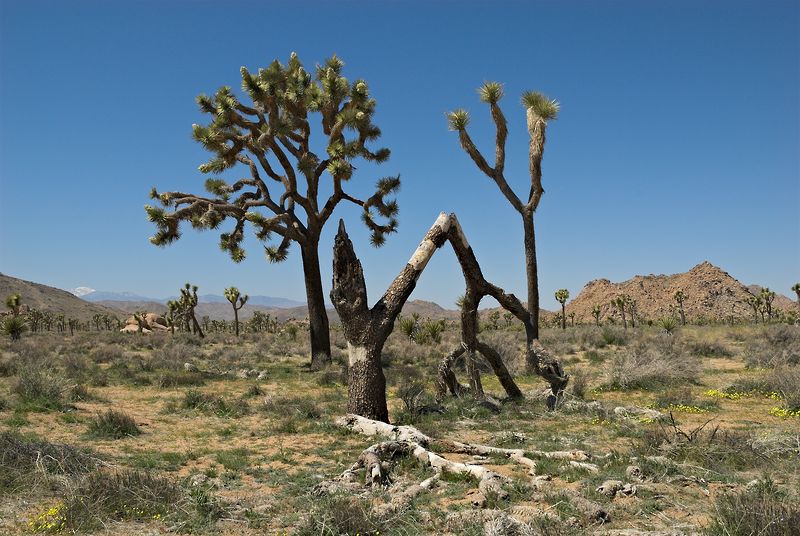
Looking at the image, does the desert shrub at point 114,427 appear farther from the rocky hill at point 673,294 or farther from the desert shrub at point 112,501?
the rocky hill at point 673,294

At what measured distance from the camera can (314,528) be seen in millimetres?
4891

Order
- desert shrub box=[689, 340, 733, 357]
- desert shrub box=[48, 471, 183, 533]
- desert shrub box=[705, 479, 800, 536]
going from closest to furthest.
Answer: desert shrub box=[705, 479, 800, 536] → desert shrub box=[48, 471, 183, 533] → desert shrub box=[689, 340, 733, 357]

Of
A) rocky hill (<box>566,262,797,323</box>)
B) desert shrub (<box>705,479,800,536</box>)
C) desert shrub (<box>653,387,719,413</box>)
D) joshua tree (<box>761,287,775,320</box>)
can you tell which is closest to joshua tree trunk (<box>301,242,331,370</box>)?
desert shrub (<box>653,387,719,413</box>)

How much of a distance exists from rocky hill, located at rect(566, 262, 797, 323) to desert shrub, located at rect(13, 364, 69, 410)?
81.7 metres

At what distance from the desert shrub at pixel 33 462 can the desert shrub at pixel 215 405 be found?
4477 millimetres

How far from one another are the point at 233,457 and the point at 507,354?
41.0 ft

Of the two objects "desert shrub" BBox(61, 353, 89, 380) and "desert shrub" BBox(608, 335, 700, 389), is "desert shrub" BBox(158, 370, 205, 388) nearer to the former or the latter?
"desert shrub" BBox(61, 353, 89, 380)

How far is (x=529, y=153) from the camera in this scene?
16.2 m

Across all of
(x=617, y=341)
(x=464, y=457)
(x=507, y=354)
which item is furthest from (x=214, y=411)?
(x=617, y=341)

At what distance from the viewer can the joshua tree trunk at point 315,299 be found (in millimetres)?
19250

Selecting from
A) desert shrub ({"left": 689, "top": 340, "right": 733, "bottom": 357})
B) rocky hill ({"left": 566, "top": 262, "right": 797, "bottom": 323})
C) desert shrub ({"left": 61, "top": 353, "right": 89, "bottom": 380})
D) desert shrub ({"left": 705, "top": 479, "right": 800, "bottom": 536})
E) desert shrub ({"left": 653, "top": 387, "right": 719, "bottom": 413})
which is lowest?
desert shrub ({"left": 61, "top": 353, "right": 89, "bottom": 380})

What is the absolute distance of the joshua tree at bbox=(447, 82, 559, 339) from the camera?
1597cm

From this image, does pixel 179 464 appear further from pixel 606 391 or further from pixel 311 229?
pixel 311 229

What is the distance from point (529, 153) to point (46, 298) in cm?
12354
